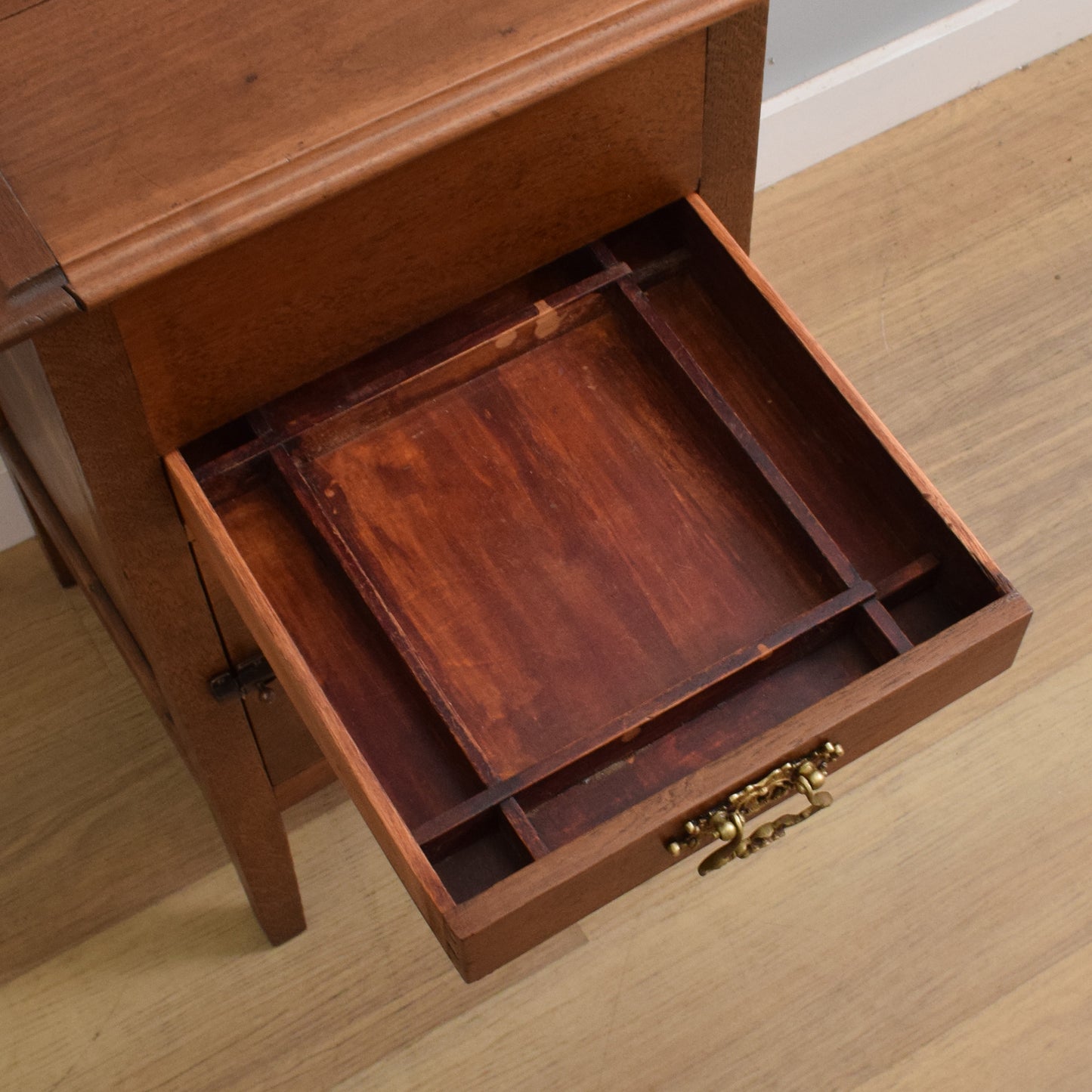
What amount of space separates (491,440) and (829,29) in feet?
3.14

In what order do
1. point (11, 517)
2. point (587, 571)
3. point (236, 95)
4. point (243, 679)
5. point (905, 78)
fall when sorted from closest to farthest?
1. point (236, 95)
2. point (587, 571)
3. point (243, 679)
4. point (11, 517)
5. point (905, 78)

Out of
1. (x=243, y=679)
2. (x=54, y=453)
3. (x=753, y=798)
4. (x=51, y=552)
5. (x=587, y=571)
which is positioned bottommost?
(x=753, y=798)

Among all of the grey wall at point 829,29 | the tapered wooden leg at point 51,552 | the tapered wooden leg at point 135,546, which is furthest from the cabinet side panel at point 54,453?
the grey wall at point 829,29

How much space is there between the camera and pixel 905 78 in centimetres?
177

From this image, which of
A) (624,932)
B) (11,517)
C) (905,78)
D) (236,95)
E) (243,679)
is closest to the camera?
(236,95)

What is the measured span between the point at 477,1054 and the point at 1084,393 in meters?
0.92

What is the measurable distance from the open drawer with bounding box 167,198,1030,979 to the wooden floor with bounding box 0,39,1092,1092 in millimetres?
610

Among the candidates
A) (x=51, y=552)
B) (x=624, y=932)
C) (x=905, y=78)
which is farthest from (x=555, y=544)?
(x=905, y=78)

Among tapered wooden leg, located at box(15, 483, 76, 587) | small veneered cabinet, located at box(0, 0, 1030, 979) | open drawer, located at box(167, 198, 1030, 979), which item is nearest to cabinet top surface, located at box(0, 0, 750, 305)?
small veneered cabinet, located at box(0, 0, 1030, 979)

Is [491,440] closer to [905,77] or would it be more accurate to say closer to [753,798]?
[753,798]

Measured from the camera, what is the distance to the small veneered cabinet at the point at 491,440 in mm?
736

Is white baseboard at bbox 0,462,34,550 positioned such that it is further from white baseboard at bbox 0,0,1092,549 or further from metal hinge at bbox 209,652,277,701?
white baseboard at bbox 0,0,1092,549

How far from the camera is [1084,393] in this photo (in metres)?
1.67

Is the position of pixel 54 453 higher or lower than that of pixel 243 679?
higher
